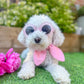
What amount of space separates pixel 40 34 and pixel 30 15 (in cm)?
114

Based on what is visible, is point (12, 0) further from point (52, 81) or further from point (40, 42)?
point (52, 81)

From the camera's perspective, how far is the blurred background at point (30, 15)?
1.60 metres

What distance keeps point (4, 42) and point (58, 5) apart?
1406mm

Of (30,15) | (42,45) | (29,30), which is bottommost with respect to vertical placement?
(42,45)

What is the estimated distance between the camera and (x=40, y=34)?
883 mm

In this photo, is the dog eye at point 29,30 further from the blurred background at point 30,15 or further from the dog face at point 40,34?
the blurred background at point 30,15

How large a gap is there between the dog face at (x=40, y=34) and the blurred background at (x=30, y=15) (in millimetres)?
605

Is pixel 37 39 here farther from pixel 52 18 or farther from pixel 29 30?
pixel 52 18

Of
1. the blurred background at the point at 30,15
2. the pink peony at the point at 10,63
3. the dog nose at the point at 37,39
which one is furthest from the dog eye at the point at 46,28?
the blurred background at the point at 30,15

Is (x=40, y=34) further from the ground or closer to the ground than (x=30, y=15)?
closer to the ground

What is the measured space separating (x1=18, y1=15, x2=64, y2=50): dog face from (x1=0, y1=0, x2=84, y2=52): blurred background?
605 millimetres

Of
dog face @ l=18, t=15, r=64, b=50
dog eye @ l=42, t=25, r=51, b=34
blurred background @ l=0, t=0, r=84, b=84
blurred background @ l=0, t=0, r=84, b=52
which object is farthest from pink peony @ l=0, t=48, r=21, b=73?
blurred background @ l=0, t=0, r=84, b=52

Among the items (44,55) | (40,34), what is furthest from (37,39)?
(44,55)

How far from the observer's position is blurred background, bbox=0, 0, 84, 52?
1.60 metres
